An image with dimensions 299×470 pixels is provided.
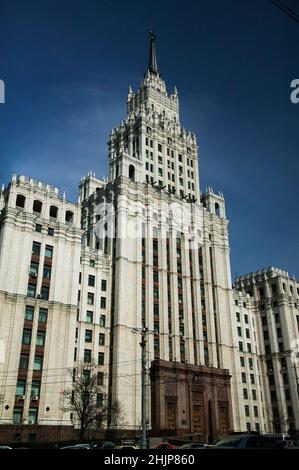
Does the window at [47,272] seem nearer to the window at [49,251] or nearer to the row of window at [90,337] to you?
the window at [49,251]

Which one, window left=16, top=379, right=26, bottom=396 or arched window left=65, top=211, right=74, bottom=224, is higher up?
arched window left=65, top=211, right=74, bottom=224

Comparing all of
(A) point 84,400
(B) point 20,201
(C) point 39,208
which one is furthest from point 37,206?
(A) point 84,400

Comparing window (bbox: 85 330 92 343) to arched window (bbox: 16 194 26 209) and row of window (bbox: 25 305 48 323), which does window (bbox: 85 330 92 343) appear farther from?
arched window (bbox: 16 194 26 209)

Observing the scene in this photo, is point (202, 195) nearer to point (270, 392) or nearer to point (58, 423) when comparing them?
point (270, 392)

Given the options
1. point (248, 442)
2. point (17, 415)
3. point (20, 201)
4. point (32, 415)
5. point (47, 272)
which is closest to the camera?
point (248, 442)

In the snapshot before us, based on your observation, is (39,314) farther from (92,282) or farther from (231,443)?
(231,443)

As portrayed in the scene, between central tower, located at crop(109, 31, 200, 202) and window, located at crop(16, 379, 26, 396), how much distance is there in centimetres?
4467

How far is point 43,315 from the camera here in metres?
62.7

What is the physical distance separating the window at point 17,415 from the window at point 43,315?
12.5 metres

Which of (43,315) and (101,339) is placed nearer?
(43,315)

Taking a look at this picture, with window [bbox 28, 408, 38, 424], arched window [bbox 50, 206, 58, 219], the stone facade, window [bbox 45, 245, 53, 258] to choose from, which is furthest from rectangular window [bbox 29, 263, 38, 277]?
window [bbox 28, 408, 38, 424]

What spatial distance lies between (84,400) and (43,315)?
14.1 m

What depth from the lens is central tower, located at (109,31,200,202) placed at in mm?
91750
